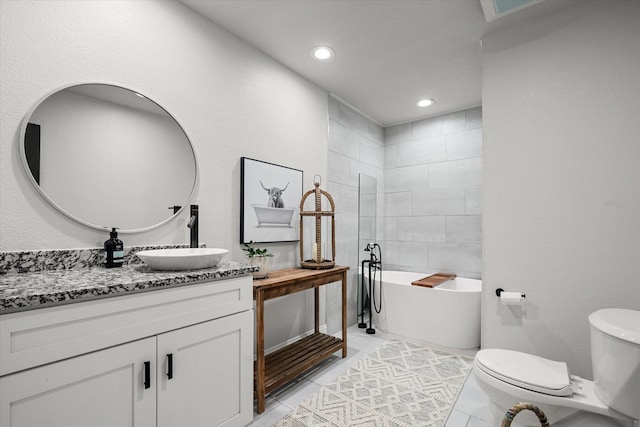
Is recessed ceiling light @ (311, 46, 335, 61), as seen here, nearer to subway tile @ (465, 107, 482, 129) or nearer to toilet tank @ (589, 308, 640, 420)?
subway tile @ (465, 107, 482, 129)

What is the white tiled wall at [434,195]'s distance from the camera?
3.65 meters

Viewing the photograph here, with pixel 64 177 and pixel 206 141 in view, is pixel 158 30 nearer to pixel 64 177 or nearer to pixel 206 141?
pixel 206 141

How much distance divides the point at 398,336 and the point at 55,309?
2.96 metres

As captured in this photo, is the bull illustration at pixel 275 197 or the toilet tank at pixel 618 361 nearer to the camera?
the toilet tank at pixel 618 361

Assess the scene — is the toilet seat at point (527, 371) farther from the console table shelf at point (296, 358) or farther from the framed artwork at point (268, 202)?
the framed artwork at point (268, 202)

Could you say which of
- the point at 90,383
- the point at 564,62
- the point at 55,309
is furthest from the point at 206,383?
the point at 564,62

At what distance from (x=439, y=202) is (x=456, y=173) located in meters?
0.41

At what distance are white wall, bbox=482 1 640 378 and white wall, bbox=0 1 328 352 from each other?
161cm

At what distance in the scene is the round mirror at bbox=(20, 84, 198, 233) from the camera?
1479 millimetres

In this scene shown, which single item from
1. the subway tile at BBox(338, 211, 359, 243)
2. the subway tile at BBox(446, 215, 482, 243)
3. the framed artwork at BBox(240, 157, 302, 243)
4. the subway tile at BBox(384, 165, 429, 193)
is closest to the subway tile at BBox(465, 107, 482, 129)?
the subway tile at BBox(384, 165, 429, 193)

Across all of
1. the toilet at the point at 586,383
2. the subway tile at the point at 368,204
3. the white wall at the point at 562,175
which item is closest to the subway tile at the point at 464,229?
the subway tile at the point at 368,204

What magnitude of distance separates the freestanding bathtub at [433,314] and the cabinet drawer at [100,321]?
2.15m

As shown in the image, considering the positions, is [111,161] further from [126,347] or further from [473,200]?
[473,200]

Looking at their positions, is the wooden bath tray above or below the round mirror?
below
